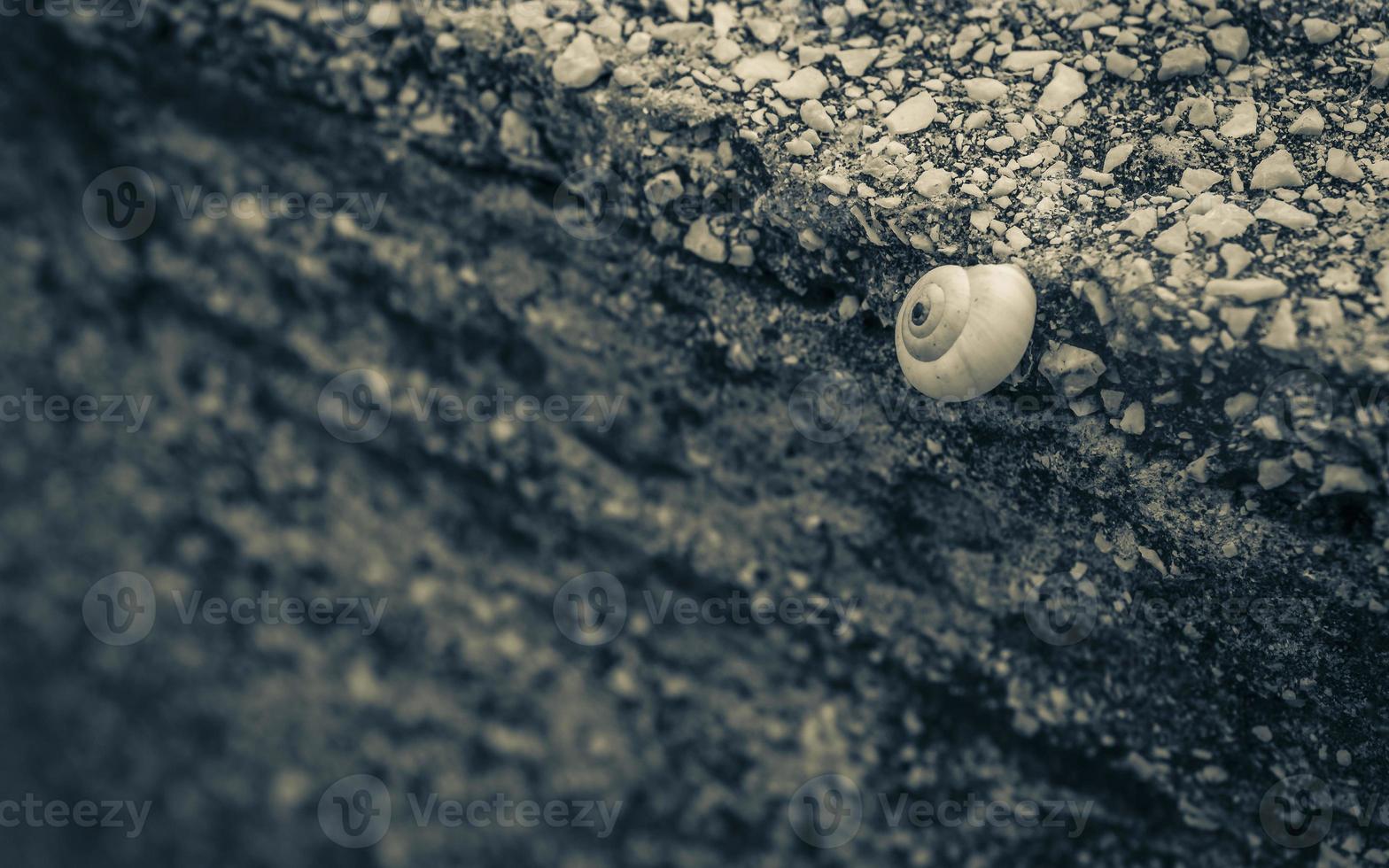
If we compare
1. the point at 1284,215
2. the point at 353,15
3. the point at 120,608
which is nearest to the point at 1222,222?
the point at 1284,215

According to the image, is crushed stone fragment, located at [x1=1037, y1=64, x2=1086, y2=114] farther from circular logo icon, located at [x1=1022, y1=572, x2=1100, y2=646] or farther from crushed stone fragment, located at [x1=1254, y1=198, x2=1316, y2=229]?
circular logo icon, located at [x1=1022, y1=572, x2=1100, y2=646]

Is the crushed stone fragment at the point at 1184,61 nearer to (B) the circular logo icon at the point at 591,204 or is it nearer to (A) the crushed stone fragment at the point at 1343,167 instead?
(A) the crushed stone fragment at the point at 1343,167

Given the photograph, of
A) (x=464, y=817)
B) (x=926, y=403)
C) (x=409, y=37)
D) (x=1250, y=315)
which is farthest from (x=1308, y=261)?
(x=464, y=817)

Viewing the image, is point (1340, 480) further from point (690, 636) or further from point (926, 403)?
point (690, 636)

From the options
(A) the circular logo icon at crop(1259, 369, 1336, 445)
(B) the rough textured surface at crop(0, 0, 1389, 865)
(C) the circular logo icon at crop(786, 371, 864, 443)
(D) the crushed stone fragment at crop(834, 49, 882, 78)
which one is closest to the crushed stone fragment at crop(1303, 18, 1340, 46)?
(B) the rough textured surface at crop(0, 0, 1389, 865)

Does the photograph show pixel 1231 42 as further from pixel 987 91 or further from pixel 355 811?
pixel 355 811
